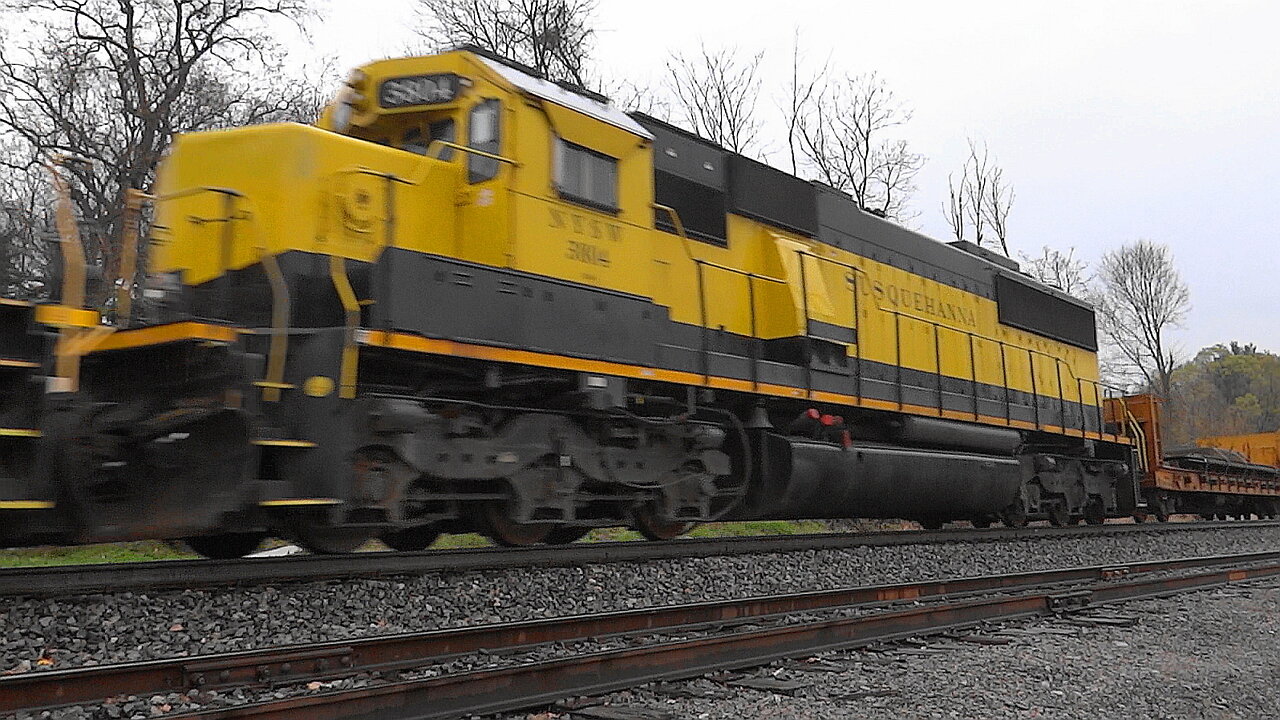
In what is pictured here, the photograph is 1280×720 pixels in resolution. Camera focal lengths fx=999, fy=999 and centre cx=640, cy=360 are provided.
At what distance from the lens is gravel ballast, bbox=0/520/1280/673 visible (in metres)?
4.53

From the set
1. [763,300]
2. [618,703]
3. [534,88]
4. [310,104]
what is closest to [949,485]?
[763,300]

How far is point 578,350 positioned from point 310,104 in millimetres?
16029

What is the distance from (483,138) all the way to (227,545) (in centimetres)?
319

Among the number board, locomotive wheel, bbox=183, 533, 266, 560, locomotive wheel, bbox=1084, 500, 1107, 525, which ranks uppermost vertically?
the number board

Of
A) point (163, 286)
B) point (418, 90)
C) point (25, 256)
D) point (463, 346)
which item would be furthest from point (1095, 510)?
point (25, 256)

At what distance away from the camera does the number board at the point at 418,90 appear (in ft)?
22.1

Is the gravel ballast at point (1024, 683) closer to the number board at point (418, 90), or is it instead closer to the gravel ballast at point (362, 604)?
the gravel ballast at point (362, 604)

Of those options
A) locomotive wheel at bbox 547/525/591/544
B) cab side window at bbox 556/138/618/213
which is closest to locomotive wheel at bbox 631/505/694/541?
locomotive wheel at bbox 547/525/591/544

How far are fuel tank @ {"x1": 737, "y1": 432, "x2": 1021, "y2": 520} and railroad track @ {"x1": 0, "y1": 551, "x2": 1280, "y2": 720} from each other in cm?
220

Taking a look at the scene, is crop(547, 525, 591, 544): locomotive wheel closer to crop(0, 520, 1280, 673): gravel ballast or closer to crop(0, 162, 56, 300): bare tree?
crop(0, 520, 1280, 673): gravel ballast

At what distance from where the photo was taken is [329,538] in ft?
20.3

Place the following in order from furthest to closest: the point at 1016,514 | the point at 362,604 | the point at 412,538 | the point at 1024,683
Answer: the point at 1016,514
the point at 412,538
the point at 362,604
the point at 1024,683

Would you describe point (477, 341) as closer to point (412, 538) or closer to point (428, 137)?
point (428, 137)

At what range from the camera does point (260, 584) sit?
5.38 metres
